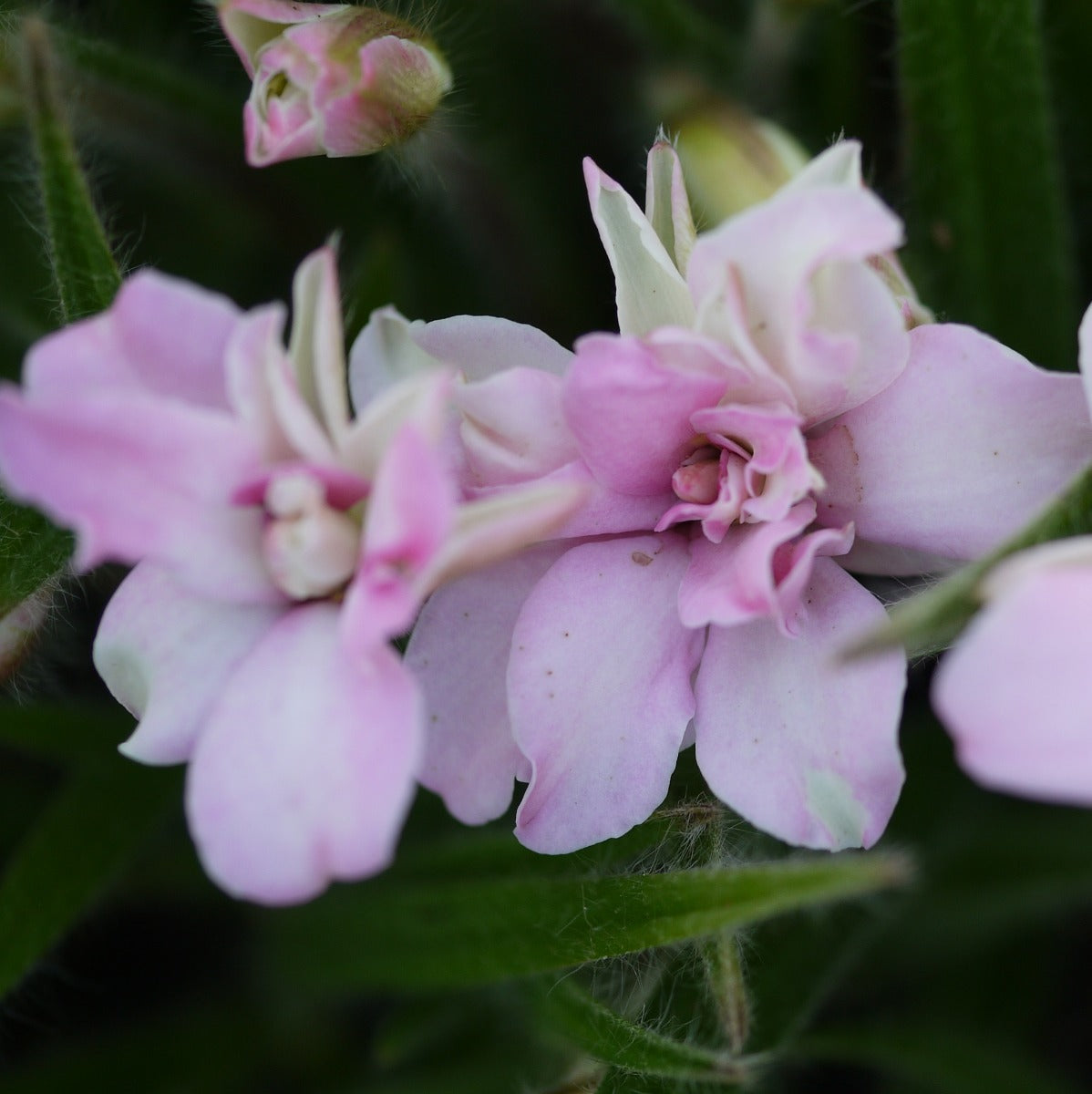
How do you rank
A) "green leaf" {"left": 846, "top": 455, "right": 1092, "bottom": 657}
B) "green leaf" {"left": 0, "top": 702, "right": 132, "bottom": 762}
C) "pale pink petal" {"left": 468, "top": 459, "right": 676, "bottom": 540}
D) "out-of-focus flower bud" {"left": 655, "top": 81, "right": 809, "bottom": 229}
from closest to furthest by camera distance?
"green leaf" {"left": 846, "top": 455, "right": 1092, "bottom": 657}, "pale pink petal" {"left": 468, "top": 459, "right": 676, "bottom": 540}, "out-of-focus flower bud" {"left": 655, "top": 81, "right": 809, "bottom": 229}, "green leaf" {"left": 0, "top": 702, "right": 132, "bottom": 762}

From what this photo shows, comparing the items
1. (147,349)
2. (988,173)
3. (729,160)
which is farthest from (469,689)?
(988,173)

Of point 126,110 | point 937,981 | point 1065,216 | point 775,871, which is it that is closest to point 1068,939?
point 937,981

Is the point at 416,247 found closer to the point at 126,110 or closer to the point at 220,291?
A: the point at 220,291

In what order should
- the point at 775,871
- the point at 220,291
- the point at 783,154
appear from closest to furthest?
the point at 775,871 < the point at 783,154 < the point at 220,291

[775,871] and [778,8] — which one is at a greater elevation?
[778,8]

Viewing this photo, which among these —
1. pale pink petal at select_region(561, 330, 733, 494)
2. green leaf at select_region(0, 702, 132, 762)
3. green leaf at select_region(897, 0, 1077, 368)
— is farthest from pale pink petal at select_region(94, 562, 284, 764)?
green leaf at select_region(897, 0, 1077, 368)

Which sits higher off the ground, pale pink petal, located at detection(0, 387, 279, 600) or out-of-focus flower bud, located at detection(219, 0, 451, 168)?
out-of-focus flower bud, located at detection(219, 0, 451, 168)

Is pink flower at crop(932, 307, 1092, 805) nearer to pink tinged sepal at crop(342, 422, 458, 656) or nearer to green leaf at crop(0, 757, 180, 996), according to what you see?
pink tinged sepal at crop(342, 422, 458, 656)
